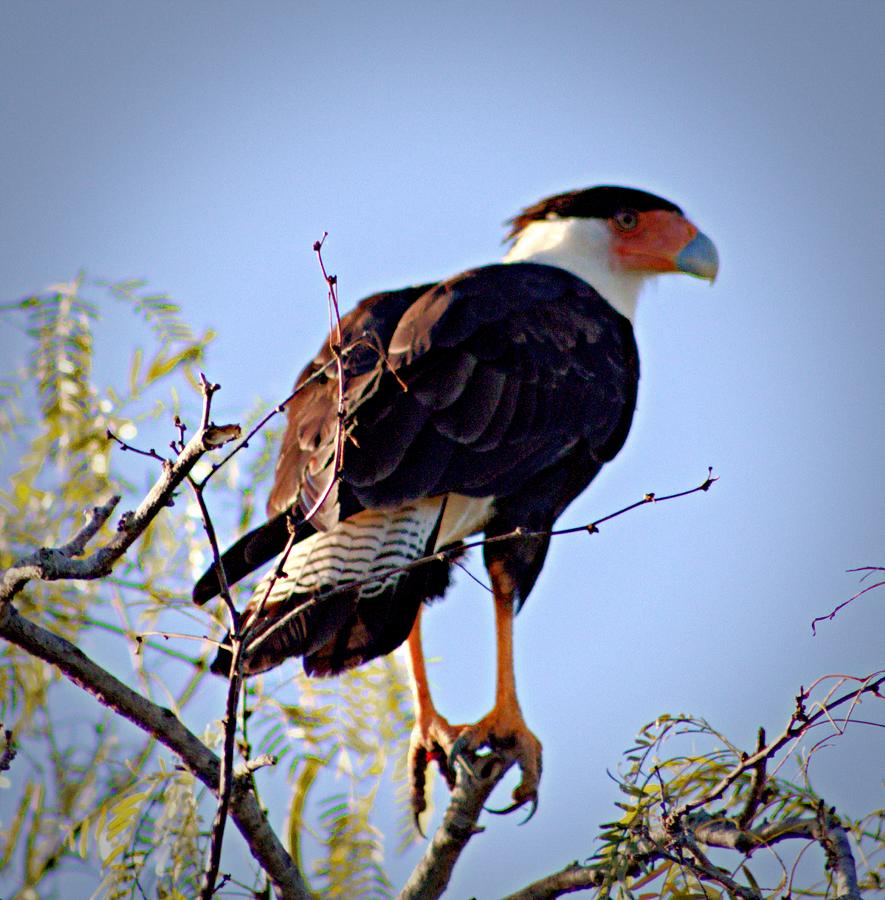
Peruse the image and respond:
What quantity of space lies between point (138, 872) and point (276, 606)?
0.72 m

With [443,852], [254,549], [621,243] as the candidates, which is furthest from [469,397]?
[621,243]

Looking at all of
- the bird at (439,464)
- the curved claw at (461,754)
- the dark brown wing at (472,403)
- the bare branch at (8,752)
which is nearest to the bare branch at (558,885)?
the curved claw at (461,754)

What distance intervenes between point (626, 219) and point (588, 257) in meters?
0.24

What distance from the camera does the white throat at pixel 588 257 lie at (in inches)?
192

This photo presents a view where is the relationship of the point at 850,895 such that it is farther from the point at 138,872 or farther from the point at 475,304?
the point at 475,304

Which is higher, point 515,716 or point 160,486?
point 515,716

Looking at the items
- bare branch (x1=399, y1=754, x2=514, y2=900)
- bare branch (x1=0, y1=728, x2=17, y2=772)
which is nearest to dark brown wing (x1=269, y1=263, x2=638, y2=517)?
bare branch (x1=399, y1=754, x2=514, y2=900)

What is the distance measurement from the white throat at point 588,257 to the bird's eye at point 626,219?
5 cm

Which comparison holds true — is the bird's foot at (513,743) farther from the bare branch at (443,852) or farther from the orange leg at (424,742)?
the bare branch at (443,852)

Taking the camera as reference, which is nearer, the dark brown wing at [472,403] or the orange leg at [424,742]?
the dark brown wing at [472,403]

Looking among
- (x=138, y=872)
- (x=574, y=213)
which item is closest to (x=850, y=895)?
(x=138, y=872)

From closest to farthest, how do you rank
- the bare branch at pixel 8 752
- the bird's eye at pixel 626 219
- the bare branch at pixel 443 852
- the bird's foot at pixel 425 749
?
the bare branch at pixel 8 752 < the bare branch at pixel 443 852 < the bird's foot at pixel 425 749 < the bird's eye at pixel 626 219

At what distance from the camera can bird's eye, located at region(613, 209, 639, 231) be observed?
16.4 feet

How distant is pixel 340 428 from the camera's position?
2135mm
